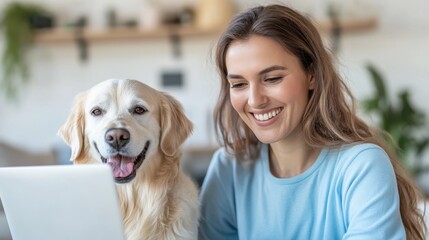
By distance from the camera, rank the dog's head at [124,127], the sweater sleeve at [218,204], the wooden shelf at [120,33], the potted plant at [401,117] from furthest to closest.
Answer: the wooden shelf at [120,33]
the potted plant at [401,117]
the sweater sleeve at [218,204]
the dog's head at [124,127]

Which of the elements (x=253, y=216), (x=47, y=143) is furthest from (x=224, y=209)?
(x=47, y=143)

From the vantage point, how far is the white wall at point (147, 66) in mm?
4043

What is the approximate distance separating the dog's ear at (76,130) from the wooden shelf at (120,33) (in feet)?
8.43

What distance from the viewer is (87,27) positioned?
418 cm

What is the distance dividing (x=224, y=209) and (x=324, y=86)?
441mm

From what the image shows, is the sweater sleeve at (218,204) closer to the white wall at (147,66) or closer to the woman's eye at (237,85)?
the woman's eye at (237,85)

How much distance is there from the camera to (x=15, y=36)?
→ 13.4 feet

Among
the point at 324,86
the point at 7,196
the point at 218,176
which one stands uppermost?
the point at 324,86

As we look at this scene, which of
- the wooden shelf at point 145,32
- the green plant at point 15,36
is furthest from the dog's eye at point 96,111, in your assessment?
the green plant at point 15,36

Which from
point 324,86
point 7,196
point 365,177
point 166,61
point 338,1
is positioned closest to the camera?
point 7,196

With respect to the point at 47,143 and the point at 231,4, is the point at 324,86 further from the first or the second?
the point at 47,143

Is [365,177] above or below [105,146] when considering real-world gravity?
below

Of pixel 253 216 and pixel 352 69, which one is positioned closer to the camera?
pixel 253 216

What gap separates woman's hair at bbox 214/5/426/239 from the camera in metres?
1.40
